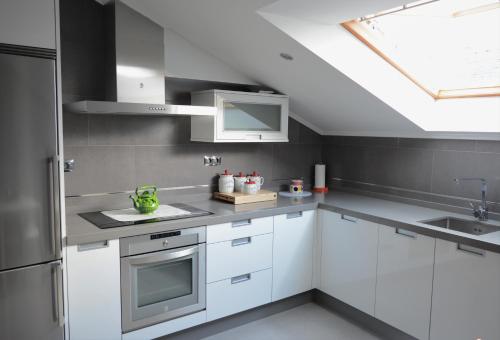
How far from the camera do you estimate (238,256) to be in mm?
3018

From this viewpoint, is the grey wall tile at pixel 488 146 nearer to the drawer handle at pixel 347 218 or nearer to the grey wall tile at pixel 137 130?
the drawer handle at pixel 347 218

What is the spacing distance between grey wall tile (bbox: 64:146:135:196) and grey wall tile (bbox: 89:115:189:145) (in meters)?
0.07

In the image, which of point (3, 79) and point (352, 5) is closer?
point (3, 79)

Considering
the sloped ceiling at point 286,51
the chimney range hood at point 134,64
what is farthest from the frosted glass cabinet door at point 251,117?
the chimney range hood at point 134,64

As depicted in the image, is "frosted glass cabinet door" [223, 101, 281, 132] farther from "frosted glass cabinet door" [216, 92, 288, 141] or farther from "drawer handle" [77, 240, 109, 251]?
"drawer handle" [77, 240, 109, 251]

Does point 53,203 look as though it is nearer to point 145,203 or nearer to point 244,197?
point 145,203

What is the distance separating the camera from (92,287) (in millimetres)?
2402

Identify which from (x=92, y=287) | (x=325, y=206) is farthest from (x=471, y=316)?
(x=92, y=287)

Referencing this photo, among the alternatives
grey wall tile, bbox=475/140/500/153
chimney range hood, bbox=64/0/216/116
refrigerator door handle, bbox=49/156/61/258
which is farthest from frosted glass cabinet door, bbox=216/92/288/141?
grey wall tile, bbox=475/140/500/153

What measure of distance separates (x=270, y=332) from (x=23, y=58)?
7.59 ft

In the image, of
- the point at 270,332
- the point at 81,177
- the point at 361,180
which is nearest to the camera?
the point at 81,177

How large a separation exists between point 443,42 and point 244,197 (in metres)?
1.76

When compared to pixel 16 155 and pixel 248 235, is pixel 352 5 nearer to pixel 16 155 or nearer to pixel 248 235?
pixel 248 235

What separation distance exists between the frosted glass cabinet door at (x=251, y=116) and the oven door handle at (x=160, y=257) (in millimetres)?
895
